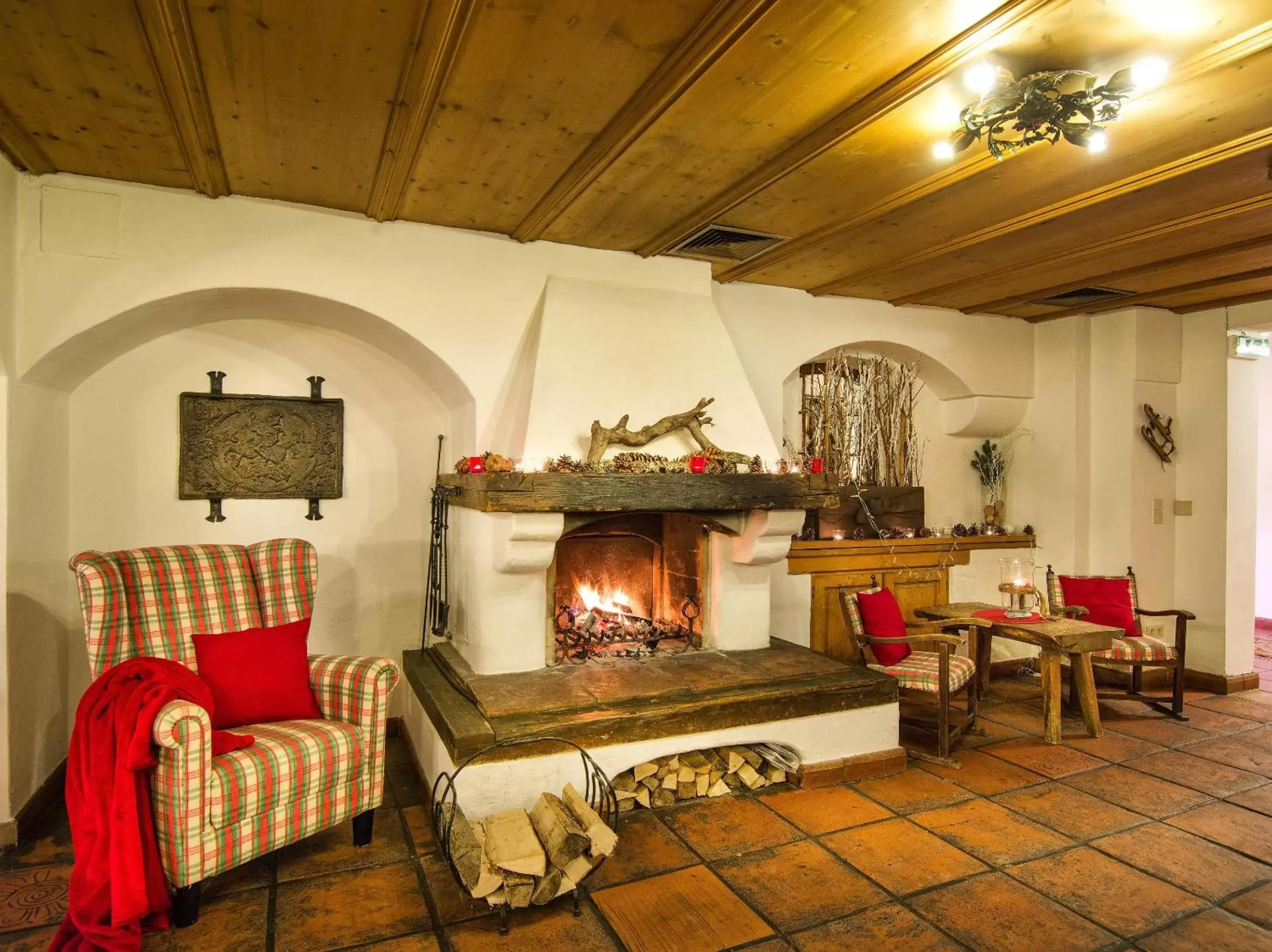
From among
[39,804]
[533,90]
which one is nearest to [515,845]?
[39,804]

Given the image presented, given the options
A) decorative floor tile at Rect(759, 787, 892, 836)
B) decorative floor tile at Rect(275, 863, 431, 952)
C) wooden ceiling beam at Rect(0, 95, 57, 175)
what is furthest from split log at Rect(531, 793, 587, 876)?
wooden ceiling beam at Rect(0, 95, 57, 175)

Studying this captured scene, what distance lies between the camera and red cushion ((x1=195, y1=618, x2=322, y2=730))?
2865mm

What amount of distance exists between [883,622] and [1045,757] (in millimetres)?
1028

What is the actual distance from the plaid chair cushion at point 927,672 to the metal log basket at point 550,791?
1705 mm

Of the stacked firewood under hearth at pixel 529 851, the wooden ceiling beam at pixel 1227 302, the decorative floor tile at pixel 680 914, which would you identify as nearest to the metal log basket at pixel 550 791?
the stacked firewood under hearth at pixel 529 851

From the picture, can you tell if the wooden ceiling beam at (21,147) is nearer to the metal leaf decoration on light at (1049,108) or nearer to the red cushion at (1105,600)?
the metal leaf decoration on light at (1049,108)

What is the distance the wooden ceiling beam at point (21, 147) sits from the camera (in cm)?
260

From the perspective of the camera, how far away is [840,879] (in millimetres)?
2672

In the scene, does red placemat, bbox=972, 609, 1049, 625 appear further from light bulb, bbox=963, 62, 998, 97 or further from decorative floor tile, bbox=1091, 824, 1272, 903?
light bulb, bbox=963, 62, 998, 97

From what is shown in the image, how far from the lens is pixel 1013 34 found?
6.75ft

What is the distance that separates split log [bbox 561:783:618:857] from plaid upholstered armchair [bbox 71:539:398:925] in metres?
0.77

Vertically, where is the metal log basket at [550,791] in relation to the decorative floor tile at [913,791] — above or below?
above

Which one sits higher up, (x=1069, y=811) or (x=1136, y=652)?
(x=1136, y=652)

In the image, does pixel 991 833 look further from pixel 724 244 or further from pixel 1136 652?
pixel 724 244
